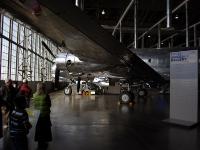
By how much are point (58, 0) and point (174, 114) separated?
18.7 ft

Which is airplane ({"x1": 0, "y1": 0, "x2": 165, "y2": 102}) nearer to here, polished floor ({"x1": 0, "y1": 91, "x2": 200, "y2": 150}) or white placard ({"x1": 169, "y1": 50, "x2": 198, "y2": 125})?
white placard ({"x1": 169, "y1": 50, "x2": 198, "y2": 125})

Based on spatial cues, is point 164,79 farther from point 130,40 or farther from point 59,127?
point 130,40

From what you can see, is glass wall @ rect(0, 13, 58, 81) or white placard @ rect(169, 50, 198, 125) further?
glass wall @ rect(0, 13, 58, 81)

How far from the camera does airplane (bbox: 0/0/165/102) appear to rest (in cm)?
598

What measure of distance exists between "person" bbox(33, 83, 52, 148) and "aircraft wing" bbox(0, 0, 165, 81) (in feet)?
5.70

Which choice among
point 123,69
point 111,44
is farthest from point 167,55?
point 111,44

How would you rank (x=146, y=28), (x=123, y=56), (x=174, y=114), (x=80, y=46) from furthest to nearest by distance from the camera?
(x=146, y=28) → (x=123, y=56) → (x=80, y=46) → (x=174, y=114)

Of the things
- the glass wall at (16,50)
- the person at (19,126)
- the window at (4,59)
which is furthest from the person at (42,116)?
the window at (4,59)

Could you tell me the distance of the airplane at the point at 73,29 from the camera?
5.98 metres

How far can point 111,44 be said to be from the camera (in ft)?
32.2

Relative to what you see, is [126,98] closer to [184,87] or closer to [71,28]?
[184,87]

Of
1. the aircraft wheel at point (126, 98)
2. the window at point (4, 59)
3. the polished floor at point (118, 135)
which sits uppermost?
the window at point (4, 59)

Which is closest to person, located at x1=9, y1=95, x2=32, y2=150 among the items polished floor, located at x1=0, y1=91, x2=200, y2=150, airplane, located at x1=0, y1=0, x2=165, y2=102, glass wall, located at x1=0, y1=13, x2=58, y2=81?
polished floor, located at x1=0, y1=91, x2=200, y2=150

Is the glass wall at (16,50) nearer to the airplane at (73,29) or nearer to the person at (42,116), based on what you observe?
the airplane at (73,29)
